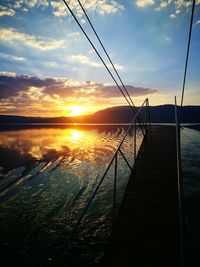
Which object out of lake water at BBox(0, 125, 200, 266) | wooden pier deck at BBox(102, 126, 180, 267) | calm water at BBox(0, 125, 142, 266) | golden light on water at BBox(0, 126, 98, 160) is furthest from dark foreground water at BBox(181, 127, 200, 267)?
golden light on water at BBox(0, 126, 98, 160)

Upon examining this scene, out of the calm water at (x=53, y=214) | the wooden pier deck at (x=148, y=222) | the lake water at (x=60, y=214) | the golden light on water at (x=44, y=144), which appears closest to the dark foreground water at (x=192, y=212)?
the lake water at (x=60, y=214)

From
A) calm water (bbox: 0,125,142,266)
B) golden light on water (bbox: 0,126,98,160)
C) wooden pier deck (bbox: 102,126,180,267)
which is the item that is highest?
wooden pier deck (bbox: 102,126,180,267)

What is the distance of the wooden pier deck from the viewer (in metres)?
4.54

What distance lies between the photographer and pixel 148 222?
5590 mm

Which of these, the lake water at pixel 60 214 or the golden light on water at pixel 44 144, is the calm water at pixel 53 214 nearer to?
the lake water at pixel 60 214

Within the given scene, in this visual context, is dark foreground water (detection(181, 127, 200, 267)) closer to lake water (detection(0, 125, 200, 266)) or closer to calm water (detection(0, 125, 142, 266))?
lake water (detection(0, 125, 200, 266))

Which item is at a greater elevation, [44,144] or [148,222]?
[148,222]

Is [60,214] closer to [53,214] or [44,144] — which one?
[53,214]

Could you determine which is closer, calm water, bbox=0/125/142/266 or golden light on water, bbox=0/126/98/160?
calm water, bbox=0/125/142/266

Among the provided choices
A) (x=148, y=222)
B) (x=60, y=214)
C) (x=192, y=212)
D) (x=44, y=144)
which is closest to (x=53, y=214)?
(x=60, y=214)

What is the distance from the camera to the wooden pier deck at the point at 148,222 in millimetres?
4543

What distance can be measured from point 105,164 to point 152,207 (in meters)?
12.5

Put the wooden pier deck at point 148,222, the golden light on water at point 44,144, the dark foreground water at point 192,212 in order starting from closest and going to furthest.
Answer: the wooden pier deck at point 148,222, the dark foreground water at point 192,212, the golden light on water at point 44,144

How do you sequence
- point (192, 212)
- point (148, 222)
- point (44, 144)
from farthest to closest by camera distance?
point (44, 144), point (192, 212), point (148, 222)
